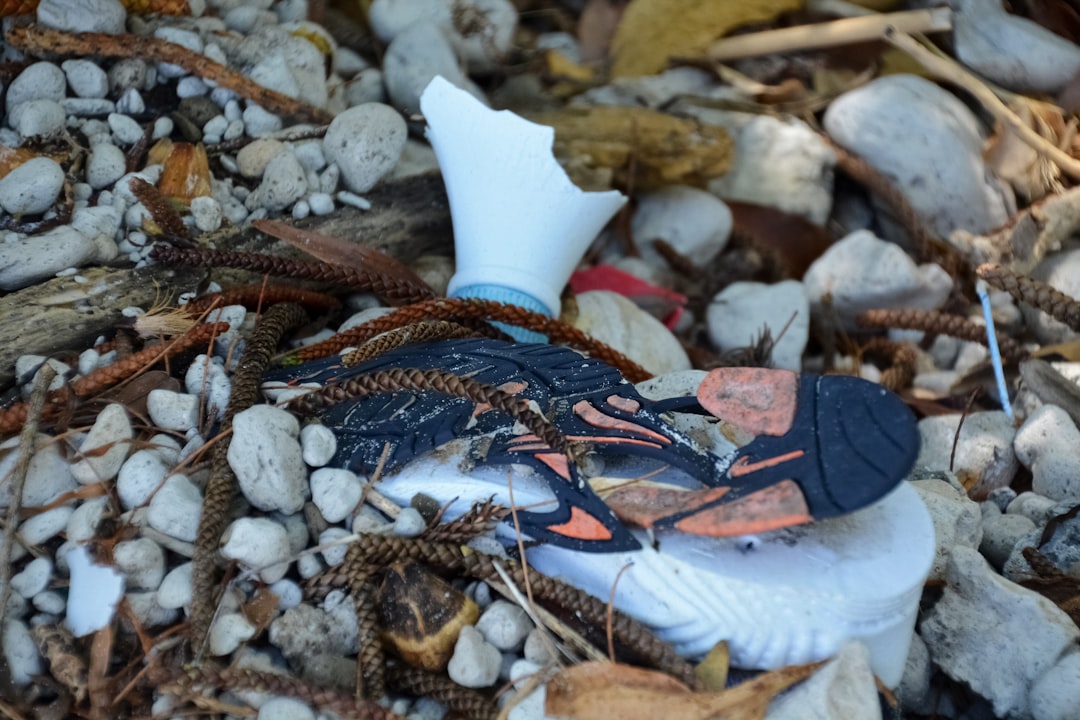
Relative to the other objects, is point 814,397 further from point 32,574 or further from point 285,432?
point 32,574

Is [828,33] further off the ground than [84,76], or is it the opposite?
[84,76]

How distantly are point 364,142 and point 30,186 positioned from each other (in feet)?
1.15

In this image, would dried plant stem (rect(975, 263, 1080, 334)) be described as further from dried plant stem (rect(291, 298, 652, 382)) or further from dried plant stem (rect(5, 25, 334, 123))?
dried plant stem (rect(5, 25, 334, 123))

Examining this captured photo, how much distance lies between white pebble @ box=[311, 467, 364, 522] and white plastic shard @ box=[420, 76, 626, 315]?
0.38 m

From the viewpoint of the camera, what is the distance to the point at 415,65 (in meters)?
1.35

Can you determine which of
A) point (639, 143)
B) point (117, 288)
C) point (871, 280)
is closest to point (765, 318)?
point (871, 280)

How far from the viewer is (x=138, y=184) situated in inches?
39.4

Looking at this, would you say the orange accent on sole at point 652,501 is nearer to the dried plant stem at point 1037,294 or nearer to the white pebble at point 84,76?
the dried plant stem at point 1037,294

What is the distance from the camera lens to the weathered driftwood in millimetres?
898

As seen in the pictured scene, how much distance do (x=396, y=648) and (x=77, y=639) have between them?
9.0 inches

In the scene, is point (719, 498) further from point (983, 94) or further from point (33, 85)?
point (983, 94)

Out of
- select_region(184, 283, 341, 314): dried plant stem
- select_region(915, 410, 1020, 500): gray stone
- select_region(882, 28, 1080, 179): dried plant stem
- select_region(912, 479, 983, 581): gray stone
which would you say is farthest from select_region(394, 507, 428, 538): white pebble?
select_region(882, 28, 1080, 179): dried plant stem

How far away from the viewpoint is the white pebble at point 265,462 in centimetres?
76

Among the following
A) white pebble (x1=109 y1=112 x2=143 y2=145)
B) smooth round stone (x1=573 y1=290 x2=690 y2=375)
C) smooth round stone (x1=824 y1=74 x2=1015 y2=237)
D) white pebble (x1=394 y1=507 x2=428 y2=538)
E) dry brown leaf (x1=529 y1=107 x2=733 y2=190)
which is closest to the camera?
white pebble (x1=394 y1=507 x2=428 y2=538)
